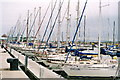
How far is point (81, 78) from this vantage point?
15430 millimetres

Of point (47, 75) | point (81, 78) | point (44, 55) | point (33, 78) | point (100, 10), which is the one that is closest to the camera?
point (47, 75)

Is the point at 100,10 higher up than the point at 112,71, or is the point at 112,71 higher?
the point at 100,10

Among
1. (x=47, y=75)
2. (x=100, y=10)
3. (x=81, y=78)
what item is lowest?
(x=81, y=78)

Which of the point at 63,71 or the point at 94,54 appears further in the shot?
the point at 94,54

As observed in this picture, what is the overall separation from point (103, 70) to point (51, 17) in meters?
14.4

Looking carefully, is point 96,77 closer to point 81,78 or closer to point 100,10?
point 81,78

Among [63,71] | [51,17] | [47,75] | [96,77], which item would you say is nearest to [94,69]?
[96,77]

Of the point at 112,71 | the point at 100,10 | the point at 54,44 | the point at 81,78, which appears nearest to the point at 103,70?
the point at 112,71

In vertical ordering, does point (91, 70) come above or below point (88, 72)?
above

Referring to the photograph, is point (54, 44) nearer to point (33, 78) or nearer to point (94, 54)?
point (94, 54)

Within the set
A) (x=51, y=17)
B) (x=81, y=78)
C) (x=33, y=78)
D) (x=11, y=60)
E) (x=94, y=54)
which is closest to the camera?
(x=33, y=78)

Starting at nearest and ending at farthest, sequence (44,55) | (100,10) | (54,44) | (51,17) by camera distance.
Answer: (100,10) < (44,55) < (51,17) < (54,44)

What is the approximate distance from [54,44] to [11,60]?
92.1 ft

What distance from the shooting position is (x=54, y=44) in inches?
1550
